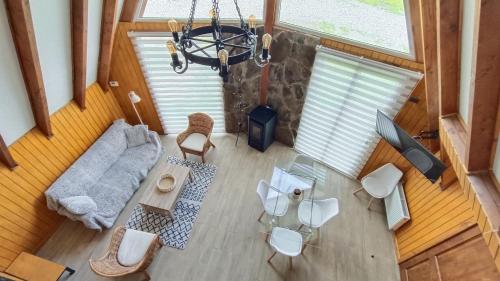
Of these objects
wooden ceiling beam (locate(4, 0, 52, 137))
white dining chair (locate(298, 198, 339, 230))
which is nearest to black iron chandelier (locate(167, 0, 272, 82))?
wooden ceiling beam (locate(4, 0, 52, 137))

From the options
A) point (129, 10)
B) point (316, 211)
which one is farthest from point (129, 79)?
point (316, 211)

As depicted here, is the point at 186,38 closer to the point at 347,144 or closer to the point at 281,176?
the point at 281,176

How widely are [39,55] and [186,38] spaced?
7.61 feet

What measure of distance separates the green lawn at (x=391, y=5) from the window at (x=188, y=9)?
5.35 ft

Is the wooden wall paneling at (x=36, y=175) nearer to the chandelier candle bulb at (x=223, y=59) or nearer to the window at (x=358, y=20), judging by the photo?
the chandelier candle bulb at (x=223, y=59)

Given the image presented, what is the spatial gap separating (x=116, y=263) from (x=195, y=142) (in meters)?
2.52

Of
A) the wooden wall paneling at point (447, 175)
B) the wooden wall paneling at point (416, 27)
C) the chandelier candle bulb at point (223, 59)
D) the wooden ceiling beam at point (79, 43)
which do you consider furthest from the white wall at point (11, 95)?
the wooden wall paneling at point (447, 175)

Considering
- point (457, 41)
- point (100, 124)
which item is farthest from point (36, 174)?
point (457, 41)

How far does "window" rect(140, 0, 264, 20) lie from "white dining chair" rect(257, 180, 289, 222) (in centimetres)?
277

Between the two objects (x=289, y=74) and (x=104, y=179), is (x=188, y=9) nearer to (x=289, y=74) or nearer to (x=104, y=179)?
(x=289, y=74)

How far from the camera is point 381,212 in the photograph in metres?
4.55

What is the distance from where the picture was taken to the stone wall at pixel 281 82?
4.09 meters

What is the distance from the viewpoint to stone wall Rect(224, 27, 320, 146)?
4.09 meters

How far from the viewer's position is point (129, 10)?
13.0 ft
